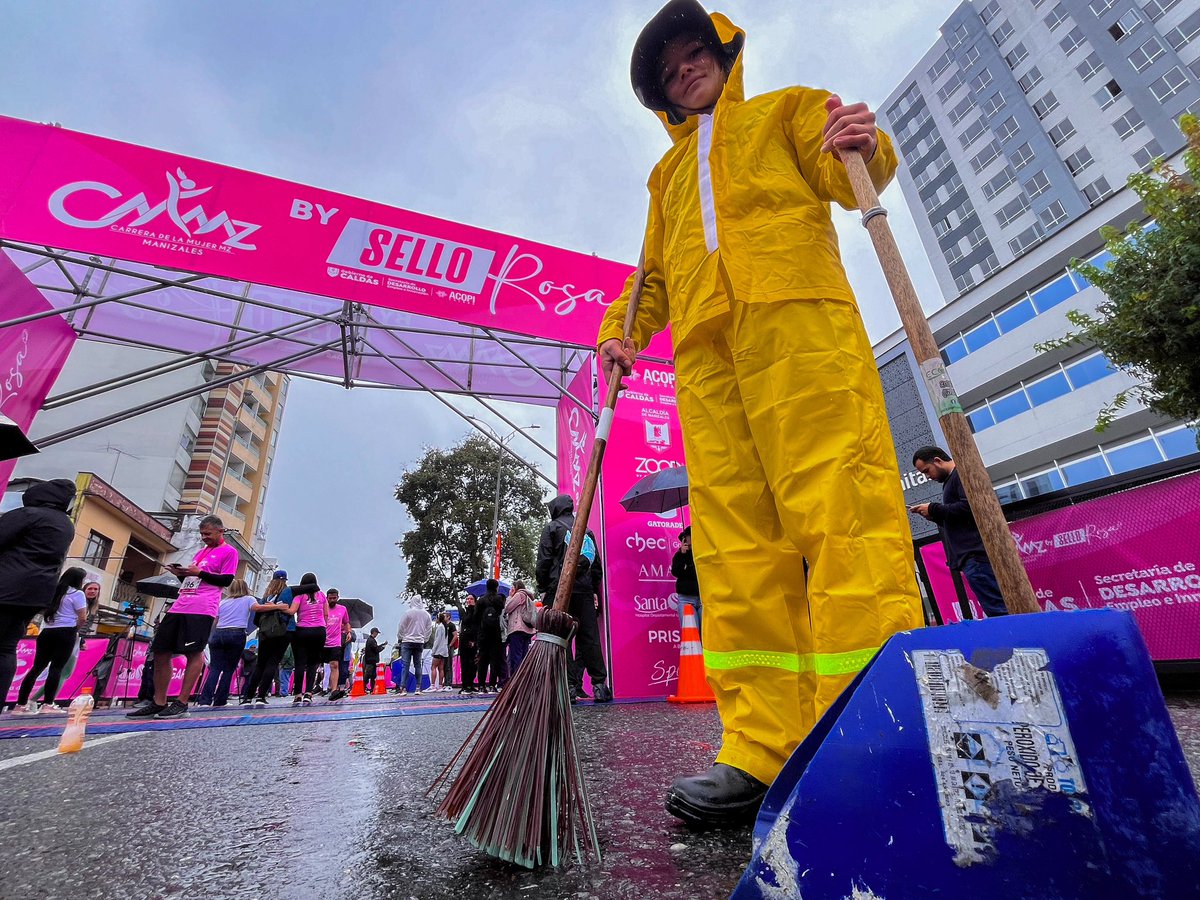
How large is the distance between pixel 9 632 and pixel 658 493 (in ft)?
15.6

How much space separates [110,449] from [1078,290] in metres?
40.7

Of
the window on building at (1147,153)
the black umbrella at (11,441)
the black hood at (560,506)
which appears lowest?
the black umbrella at (11,441)

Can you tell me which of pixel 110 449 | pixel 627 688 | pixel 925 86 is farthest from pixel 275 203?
pixel 925 86

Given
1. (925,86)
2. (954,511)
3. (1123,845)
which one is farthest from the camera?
(925,86)

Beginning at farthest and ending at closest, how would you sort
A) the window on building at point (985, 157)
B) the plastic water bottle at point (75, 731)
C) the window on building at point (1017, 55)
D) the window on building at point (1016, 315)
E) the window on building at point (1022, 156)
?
the window on building at point (985, 157) < the window on building at point (1017, 55) < the window on building at point (1022, 156) < the window on building at point (1016, 315) < the plastic water bottle at point (75, 731)

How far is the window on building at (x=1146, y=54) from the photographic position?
25.1 meters

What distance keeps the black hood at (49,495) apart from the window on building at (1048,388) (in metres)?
27.8

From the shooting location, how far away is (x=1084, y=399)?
21.2m

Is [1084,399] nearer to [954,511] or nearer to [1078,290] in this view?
[1078,290]

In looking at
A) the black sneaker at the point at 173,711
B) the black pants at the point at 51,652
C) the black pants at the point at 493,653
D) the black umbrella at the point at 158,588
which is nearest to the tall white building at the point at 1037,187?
the black pants at the point at 493,653

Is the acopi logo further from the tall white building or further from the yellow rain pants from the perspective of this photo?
the tall white building

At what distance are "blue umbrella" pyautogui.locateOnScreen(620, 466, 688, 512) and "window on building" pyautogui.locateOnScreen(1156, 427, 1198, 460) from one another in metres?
20.5

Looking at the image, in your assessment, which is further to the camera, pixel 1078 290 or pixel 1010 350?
pixel 1010 350

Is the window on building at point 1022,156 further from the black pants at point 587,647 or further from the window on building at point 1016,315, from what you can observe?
the black pants at point 587,647
